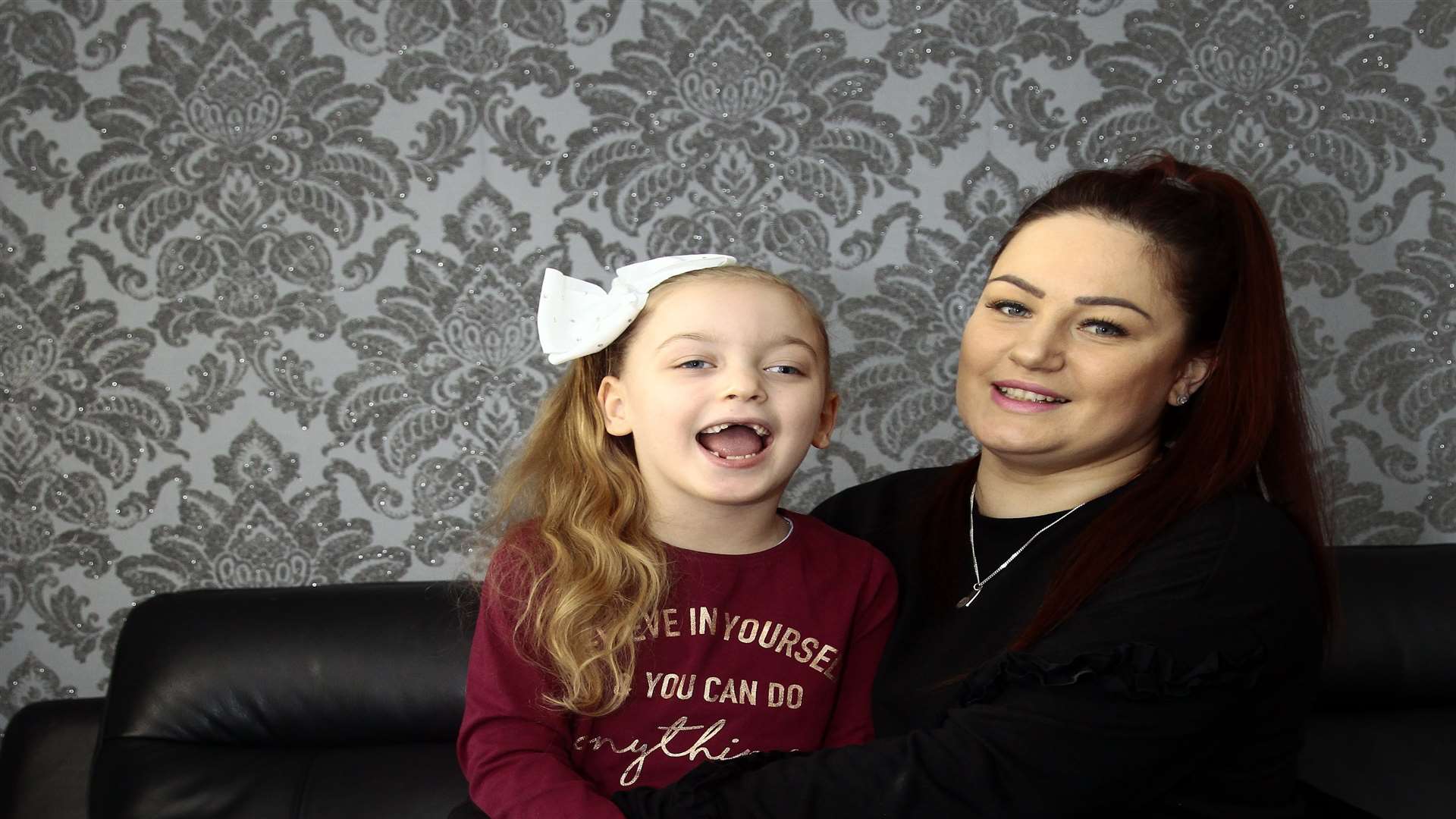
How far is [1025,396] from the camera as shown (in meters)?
1.51

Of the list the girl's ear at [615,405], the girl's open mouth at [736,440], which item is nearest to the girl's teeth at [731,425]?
the girl's open mouth at [736,440]

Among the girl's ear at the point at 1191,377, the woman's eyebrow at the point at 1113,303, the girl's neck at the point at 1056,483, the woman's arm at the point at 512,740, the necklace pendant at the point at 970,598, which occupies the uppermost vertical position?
the woman's eyebrow at the point at 1113,303

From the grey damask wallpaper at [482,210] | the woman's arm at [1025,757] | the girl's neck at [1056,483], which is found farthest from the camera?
the grey damask wallpaper at [482,210]

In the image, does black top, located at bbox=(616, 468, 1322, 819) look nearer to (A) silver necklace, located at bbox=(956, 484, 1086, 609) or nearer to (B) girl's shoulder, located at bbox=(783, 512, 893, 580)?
(A) silver necklace, located at bbox=(956, 484, 1086, 609)

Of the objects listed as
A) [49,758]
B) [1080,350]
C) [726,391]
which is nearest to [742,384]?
[726,391]

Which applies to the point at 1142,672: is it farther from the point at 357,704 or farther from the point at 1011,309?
the point at 357,704

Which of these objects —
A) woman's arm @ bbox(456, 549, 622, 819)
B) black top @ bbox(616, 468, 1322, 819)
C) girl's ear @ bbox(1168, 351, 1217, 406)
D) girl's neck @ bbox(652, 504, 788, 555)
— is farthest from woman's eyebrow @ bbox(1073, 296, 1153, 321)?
woman's arm @ bbox(456, 549, 622, 819)

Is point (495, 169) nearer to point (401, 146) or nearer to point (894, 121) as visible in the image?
point (401, 146)

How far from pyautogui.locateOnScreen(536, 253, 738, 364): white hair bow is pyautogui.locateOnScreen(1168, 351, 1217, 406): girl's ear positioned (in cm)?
59

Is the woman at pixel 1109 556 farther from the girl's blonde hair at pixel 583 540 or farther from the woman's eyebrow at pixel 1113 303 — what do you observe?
the girl's blonde hair at pixel 583 540

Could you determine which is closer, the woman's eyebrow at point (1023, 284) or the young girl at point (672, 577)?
the young girl at point (672, 577)

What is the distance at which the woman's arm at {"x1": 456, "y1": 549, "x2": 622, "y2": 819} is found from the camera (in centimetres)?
129

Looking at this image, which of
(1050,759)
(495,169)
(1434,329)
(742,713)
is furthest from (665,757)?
(1434,329)

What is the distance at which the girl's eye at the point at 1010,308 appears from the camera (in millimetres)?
1539
